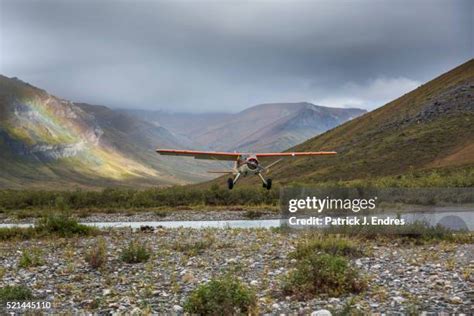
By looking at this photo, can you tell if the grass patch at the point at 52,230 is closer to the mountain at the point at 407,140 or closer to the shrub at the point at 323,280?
the shrub at the point at 323,280

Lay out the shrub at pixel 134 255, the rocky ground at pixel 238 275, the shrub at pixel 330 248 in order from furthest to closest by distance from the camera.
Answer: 1. the shrub at pixel 134 255
2. the shrub at pixel 330 248
3. the rocky ground at pixel 238 275

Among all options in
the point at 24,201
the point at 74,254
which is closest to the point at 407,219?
the point at 74,254

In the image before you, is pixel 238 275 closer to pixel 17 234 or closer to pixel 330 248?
pixel 330 248

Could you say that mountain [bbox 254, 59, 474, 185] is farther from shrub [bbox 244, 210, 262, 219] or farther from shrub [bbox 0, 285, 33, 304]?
shrub [bbox 0, 285, 33, 304]

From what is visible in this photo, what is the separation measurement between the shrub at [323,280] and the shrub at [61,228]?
66.3ft

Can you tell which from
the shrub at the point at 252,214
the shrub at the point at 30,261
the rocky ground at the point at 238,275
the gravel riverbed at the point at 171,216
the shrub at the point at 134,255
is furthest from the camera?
the gravel riverbed at the point at 171,216

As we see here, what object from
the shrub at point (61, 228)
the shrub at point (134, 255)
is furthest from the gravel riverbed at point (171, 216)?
the shrub at point (134, 255)

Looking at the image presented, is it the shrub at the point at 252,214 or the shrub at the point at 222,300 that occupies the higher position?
the shrub at the point at 222,300

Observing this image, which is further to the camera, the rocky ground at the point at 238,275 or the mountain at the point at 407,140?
the mountain at the point at 407,140

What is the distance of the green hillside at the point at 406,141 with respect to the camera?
333 feet

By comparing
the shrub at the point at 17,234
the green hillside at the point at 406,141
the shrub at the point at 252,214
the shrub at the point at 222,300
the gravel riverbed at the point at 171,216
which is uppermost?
the green hillside at the point at 406,141

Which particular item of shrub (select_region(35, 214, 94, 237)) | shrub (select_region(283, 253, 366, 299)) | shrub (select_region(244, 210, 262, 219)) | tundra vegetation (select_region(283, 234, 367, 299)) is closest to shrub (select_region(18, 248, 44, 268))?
shrub (select_region(35, 214, 94, 237))

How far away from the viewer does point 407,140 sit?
381ft

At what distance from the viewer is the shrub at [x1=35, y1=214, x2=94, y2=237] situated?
33062 mm
